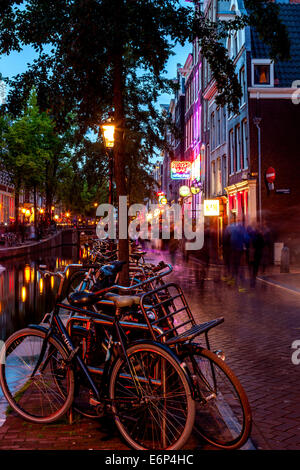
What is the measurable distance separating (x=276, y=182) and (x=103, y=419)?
81.7 ft

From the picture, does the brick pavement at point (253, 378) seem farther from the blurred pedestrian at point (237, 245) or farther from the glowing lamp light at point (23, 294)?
the blurred pedestrian at point (237, 245)

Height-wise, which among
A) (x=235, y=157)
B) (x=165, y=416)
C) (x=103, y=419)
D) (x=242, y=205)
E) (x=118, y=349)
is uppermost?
(x=235, y=157)

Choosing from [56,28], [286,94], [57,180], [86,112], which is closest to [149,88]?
[286,94]

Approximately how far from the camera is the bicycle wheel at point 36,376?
Result: 4207mm

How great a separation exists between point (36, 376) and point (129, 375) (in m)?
1.19

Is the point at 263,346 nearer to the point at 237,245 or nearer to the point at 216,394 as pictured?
the point at 216,394

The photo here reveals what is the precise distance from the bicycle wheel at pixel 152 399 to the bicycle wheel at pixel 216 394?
0.49 feet

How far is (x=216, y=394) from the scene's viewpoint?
3797 millimetres

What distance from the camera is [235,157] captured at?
31.8 metres

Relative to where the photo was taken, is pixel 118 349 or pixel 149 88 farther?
pixel 149 88

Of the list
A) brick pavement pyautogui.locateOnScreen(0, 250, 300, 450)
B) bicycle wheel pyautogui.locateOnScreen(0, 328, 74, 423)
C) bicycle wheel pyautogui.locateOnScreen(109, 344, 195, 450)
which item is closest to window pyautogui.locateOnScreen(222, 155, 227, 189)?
brick pavement pyautogui.locateOnScreen(0, 250, 300, 450)

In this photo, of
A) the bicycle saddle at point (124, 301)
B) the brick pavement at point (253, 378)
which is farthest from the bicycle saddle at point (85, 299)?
the brick pavement at point (253, 378)

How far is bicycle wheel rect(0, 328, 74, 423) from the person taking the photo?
13.8ft
